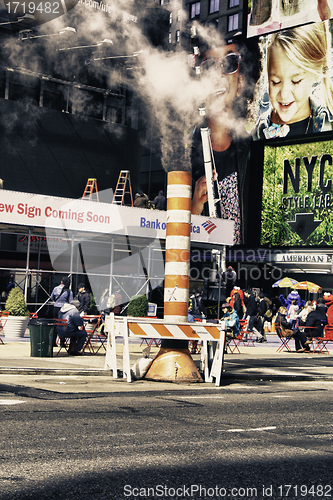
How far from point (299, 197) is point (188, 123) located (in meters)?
36.4

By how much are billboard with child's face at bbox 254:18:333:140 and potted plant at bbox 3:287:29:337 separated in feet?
105

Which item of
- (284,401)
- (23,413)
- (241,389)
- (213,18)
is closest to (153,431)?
(23,413)

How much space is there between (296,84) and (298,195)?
7.96m

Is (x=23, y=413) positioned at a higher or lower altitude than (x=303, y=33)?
lower

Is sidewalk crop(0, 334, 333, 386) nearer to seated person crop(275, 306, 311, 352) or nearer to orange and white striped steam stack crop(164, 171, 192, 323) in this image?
seated person crop(275, 306, 311, 352)

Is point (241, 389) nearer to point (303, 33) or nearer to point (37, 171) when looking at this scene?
point (37, 171)

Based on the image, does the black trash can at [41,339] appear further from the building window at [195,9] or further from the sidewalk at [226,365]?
the building window at [195,9]

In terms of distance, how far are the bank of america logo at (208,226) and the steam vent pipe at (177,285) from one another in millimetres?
13536

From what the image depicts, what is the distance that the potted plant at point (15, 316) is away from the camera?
56.5 ft

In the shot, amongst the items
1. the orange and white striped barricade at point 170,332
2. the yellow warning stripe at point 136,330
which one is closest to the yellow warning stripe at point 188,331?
the orange and white striped barricade at point 170,332

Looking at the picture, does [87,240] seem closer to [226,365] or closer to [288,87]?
[226,365]

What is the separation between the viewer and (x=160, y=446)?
591cm

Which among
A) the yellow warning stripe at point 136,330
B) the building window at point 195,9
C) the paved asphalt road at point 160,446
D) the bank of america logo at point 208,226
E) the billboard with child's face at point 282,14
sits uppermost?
the building window at point 195,9

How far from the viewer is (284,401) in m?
9.45
